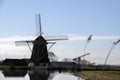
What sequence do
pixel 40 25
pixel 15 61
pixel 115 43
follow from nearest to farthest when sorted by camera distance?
pixel 115 43 → pixel 40 25 → pixel 15 61

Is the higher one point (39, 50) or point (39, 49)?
point (39, 49)

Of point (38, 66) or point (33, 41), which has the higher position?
point (33, 41)

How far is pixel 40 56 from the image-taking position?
322 feet

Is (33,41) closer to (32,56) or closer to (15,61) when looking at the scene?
(32,56)

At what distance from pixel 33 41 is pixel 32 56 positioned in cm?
434

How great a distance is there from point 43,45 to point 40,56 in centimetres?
332

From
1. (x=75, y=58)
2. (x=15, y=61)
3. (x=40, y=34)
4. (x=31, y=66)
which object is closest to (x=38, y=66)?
(x=31, y=66)

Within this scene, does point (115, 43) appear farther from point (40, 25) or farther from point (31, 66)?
point (31, 66)

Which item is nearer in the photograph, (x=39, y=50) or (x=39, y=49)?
(x=39, y=50)

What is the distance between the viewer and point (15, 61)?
127125 mm

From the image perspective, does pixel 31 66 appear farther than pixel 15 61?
No

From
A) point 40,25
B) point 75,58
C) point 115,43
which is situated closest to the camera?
point 115,43

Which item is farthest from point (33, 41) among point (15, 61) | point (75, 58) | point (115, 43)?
point (75, 58)

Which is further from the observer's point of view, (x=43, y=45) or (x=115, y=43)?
(x=43, y=45)
